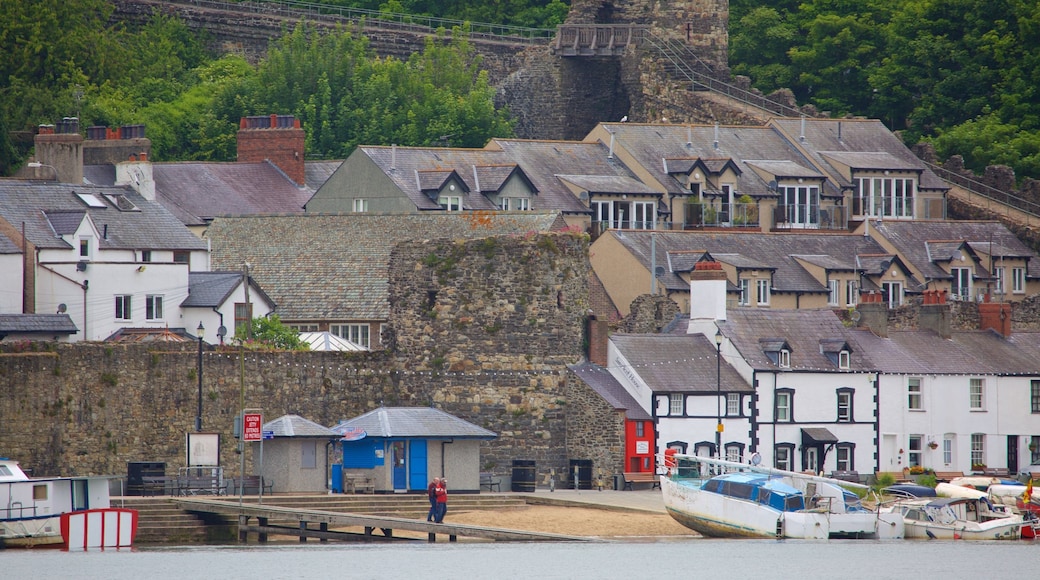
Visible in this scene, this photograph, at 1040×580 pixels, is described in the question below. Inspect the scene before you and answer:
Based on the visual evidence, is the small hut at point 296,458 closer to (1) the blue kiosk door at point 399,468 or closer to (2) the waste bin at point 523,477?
(1) the blue kiosk door at point 399,468

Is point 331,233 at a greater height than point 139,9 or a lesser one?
lesser

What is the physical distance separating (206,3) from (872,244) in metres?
→ 38.4

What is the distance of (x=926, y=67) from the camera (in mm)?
116812

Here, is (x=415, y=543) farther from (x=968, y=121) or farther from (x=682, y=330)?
(x=968, y=121)

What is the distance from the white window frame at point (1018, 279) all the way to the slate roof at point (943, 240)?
0.26 metres

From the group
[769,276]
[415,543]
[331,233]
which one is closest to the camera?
[415,543]

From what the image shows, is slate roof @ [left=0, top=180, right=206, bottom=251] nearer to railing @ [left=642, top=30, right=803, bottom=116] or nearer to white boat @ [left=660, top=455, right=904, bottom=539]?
white boat @ [left=660, top=455, right=904, bottom=539]

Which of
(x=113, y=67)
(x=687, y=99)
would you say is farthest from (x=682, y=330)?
(x=113, y=67)

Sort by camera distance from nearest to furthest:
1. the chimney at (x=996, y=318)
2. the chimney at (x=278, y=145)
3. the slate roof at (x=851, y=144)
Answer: the chimney at (x=996, y=318)
the chimney at (x=278, y=145)
the slate roof at (x=851, y=144)

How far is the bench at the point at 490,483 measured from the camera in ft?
226

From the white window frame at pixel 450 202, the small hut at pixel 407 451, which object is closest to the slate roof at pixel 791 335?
the small hut at pixel 407 451

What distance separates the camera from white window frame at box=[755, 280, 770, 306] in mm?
91500

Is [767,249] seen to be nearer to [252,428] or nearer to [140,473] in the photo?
[140,473]

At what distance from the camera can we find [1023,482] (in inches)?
3049
